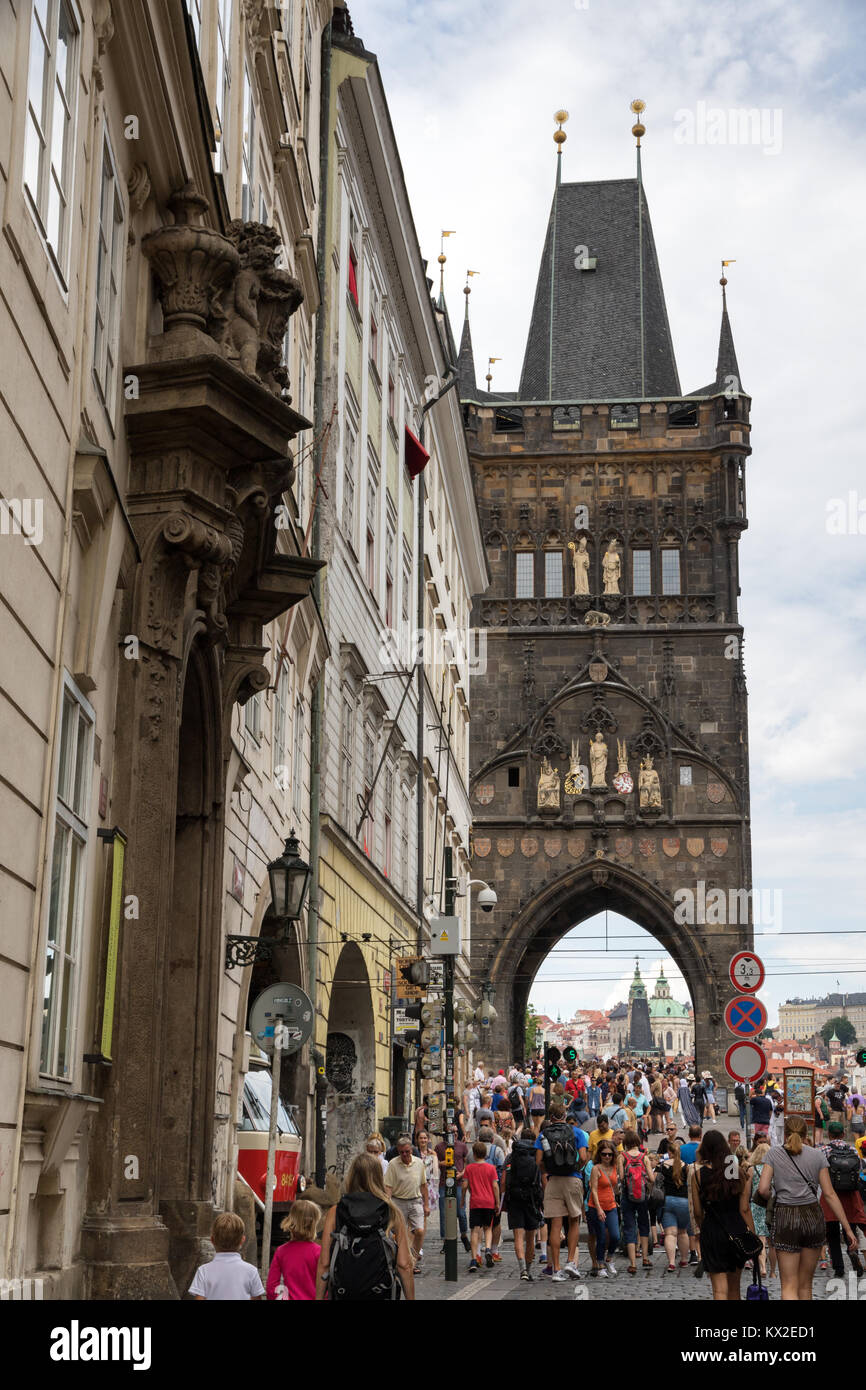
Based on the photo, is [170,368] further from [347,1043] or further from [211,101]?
[347,1043]

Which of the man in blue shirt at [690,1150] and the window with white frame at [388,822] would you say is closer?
the man in blue shirt at [690,1150]

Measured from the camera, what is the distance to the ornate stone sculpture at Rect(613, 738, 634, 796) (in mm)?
50438

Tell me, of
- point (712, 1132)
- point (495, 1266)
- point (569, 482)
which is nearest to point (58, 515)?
point (712, 1132)

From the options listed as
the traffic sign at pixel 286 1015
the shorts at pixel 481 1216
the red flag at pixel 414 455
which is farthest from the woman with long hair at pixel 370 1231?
the red flag at pixel 414 455

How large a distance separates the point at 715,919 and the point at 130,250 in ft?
136

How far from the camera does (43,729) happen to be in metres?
7.43

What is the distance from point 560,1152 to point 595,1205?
1145 mm

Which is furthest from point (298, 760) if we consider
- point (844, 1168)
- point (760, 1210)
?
point (844, 1168)

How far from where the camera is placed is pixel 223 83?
13.3 meters

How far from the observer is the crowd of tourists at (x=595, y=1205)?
25.6 ft

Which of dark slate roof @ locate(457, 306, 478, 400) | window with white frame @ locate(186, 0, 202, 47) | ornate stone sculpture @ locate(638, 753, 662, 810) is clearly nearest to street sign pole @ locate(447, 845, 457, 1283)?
window with white frame @ locate(186, 0, 202, 47)

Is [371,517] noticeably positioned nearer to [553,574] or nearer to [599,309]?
[553,574]

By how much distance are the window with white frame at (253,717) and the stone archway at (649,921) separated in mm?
33935

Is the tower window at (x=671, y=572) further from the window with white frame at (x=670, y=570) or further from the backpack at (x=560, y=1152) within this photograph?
the backpack at (x=560, y=1152)
